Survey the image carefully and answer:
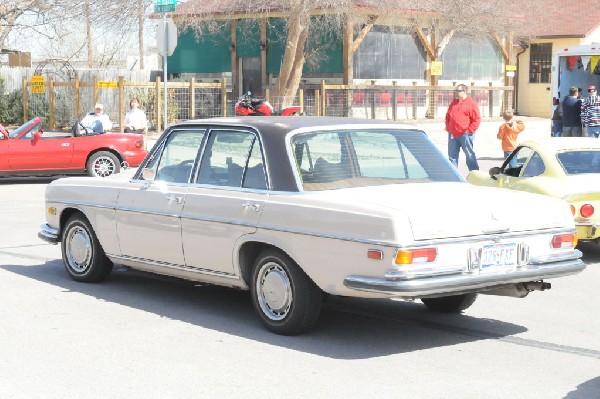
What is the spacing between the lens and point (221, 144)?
27.1ft

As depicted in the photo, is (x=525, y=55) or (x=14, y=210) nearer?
(x=14, y=210)

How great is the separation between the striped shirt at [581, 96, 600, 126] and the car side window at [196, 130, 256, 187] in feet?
51.0

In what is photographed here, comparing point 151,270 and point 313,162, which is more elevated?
point 313,162

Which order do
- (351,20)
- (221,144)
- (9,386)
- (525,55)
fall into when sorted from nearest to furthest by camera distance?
(9,386) < (221,144) < (351,20) < (525,55)

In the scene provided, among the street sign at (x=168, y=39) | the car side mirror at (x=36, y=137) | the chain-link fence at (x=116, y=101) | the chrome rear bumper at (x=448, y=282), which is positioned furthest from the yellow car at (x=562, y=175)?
the chain-link fence at (x=116, y=101)

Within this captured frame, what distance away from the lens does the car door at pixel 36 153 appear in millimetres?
19766

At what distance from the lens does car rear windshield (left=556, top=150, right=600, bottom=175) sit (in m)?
11.4

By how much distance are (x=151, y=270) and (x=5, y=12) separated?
28.6 meters

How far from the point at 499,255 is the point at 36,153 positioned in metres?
14.2

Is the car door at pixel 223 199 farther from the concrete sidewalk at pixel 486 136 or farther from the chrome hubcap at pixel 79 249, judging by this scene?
the concrete sidewalk at pixel 486 136

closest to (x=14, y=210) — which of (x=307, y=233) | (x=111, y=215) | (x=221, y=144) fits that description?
(x=111, y=215)

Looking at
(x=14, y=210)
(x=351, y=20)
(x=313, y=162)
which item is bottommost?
(x=14, y=210)

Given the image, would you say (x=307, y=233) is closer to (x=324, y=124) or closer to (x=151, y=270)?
(x=324, y=124)

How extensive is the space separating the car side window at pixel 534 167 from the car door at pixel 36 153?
10736 millimetres
